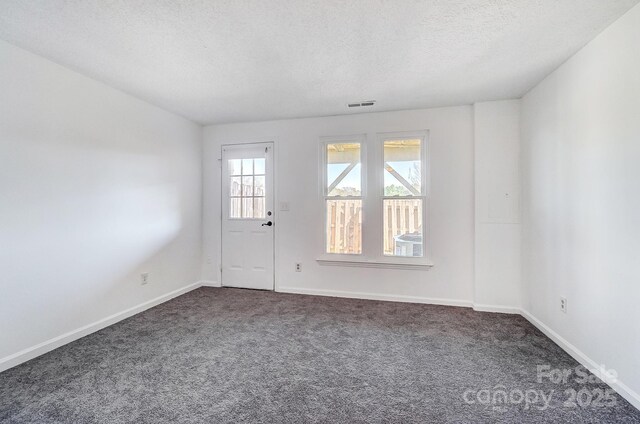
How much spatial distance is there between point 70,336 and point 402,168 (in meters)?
3.84

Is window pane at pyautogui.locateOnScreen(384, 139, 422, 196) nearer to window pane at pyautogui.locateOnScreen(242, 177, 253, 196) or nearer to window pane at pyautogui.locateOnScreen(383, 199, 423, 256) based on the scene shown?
window pane at pyautogui.locateOnScreen(383, 199, 423, 256)

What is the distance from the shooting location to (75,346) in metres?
2.47

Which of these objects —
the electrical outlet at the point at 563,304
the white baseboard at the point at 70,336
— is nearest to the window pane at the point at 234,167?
the white baseboard at the point at 70,336

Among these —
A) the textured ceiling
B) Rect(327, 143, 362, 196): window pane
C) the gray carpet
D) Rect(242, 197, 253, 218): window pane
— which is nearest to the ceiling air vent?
the textured ceiling

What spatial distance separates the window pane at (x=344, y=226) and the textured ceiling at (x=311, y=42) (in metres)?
1.40

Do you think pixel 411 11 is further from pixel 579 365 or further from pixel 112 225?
pixel 112 225

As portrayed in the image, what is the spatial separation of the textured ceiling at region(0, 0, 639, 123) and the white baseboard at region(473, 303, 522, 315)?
236cm

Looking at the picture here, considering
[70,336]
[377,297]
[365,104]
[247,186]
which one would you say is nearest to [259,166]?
[247,186]

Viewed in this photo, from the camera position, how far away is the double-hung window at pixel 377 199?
143 inches

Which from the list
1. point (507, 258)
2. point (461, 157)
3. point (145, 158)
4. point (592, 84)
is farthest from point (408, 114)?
point (145, 158)

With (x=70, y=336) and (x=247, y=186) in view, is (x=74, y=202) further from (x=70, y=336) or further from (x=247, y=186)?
(x=247, y=186)

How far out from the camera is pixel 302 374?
2.06 metres

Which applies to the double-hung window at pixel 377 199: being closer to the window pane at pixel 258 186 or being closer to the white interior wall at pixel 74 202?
the window pane at pixel 258 186

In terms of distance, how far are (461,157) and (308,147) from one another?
1.95 metres
